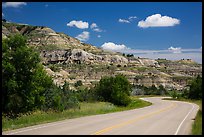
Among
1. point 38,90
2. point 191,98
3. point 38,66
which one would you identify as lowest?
point 191,98

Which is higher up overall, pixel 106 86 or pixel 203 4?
pixel 203 4

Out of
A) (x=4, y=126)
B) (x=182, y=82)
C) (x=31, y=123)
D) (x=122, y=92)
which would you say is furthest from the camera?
(x=182, y=82)

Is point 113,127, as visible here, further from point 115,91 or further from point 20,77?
point 115,91

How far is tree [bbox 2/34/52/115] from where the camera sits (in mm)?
27203

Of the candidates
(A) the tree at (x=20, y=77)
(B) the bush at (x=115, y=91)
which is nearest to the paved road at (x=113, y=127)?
(A) the tree at (x=20, y=77)

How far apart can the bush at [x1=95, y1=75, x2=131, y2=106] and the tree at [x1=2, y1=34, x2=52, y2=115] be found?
27.6 meters

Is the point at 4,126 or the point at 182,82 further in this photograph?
the point at 182,82

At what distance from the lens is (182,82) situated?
154875 millimetres

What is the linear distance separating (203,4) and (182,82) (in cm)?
14746

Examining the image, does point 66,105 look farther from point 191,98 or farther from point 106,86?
point 191,98

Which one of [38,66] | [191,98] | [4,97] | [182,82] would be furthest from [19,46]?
[182,82]

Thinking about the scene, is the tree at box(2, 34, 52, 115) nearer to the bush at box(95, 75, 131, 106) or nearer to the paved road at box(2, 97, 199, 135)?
the paved road at box(2, 97, 199, 135)


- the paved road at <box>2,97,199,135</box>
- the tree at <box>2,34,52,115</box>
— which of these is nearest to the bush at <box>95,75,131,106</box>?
the tree at <box>2,34,52,115</box>

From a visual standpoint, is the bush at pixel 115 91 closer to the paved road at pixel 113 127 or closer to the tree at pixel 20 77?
the tree at pixel 20 77
